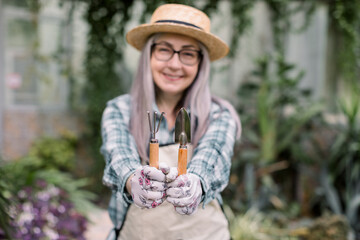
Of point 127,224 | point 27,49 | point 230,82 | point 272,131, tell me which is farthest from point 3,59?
point 127,224

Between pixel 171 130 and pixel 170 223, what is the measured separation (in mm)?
421

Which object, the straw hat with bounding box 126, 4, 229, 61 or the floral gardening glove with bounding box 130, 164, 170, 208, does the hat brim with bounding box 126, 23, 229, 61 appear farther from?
the floral gardening glove with bounding box 130, 164, 170, 208

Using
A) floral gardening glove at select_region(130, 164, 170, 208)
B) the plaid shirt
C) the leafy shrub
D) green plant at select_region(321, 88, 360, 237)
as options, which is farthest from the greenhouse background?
floral gardening glove at select_region(130, 164, 170, 208)

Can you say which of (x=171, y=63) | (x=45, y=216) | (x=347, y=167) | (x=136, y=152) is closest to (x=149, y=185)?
(x=136, y=152)

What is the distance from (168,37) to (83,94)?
399 centimetres

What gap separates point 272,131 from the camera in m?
4.48

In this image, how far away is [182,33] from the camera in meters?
1.53

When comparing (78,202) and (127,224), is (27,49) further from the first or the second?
(127,224)

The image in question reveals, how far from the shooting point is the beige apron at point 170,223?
1.33 meters

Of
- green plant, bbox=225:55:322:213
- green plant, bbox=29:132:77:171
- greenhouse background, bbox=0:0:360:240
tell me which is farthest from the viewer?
green plant, bbox=29:132:77:171

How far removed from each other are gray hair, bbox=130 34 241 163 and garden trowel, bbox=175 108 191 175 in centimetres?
34

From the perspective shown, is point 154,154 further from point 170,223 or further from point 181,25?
point 181,25

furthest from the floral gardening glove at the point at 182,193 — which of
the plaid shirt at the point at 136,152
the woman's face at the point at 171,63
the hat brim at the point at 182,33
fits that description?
the hat brim at the point at 182,33

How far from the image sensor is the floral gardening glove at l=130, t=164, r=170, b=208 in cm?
111
